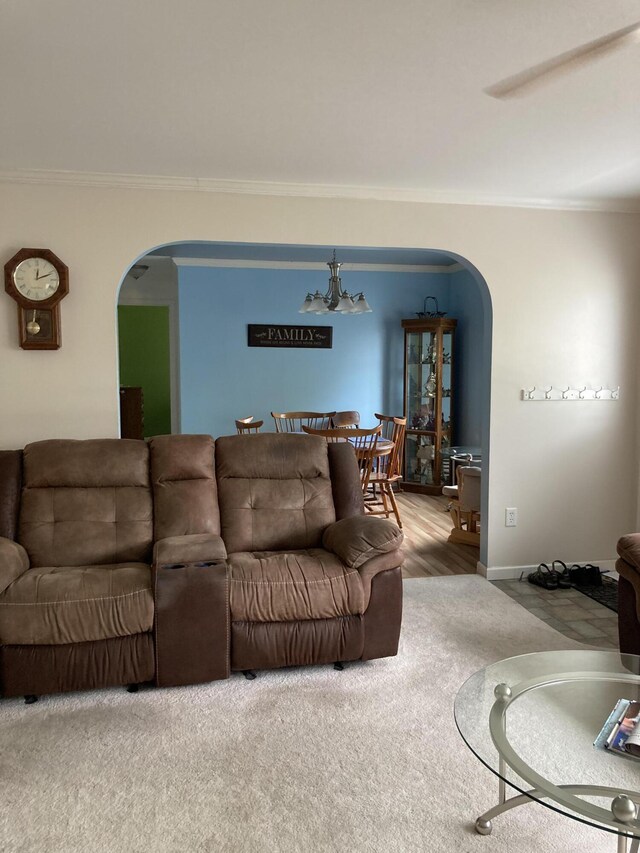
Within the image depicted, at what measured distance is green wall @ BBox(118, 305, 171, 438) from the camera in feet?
32.4

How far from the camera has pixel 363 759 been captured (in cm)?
234

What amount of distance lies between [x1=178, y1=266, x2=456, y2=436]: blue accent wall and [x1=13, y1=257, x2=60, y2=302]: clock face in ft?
10.8

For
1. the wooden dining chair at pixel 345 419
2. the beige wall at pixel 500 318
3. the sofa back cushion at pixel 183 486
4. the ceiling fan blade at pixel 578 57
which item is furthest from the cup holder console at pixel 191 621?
the wooden dining chair at pixel 345 419

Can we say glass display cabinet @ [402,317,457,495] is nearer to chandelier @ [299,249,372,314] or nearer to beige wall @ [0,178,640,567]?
chandelier @ [299,249,372,314]

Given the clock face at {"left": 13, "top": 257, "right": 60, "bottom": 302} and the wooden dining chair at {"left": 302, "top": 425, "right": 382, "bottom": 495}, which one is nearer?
the clock face at {"left": 13, "top": 257, "right": 60, "bottom": 302}

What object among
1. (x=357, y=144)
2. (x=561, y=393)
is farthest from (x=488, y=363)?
(x=357, y=144)

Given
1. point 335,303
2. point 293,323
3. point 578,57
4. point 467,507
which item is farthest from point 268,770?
point 293,323

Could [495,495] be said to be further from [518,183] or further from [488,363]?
[518,183]

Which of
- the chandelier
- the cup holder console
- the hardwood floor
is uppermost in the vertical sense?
the chandelier

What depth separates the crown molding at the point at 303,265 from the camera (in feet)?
22.7

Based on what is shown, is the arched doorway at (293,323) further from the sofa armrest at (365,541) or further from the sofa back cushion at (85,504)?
the sofa armrest at (365,541)

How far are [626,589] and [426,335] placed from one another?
15.3ft

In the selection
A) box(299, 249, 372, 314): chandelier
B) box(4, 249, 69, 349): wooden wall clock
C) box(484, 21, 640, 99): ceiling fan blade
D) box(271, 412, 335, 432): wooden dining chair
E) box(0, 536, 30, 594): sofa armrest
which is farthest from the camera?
box(271, 412, 335, 432): wooden dining chair

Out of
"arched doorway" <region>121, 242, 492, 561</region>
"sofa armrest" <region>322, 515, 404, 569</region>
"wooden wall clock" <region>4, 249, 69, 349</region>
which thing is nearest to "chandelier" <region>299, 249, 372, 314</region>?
"arched doorway" <region>121, 242, 492, 561</region>
